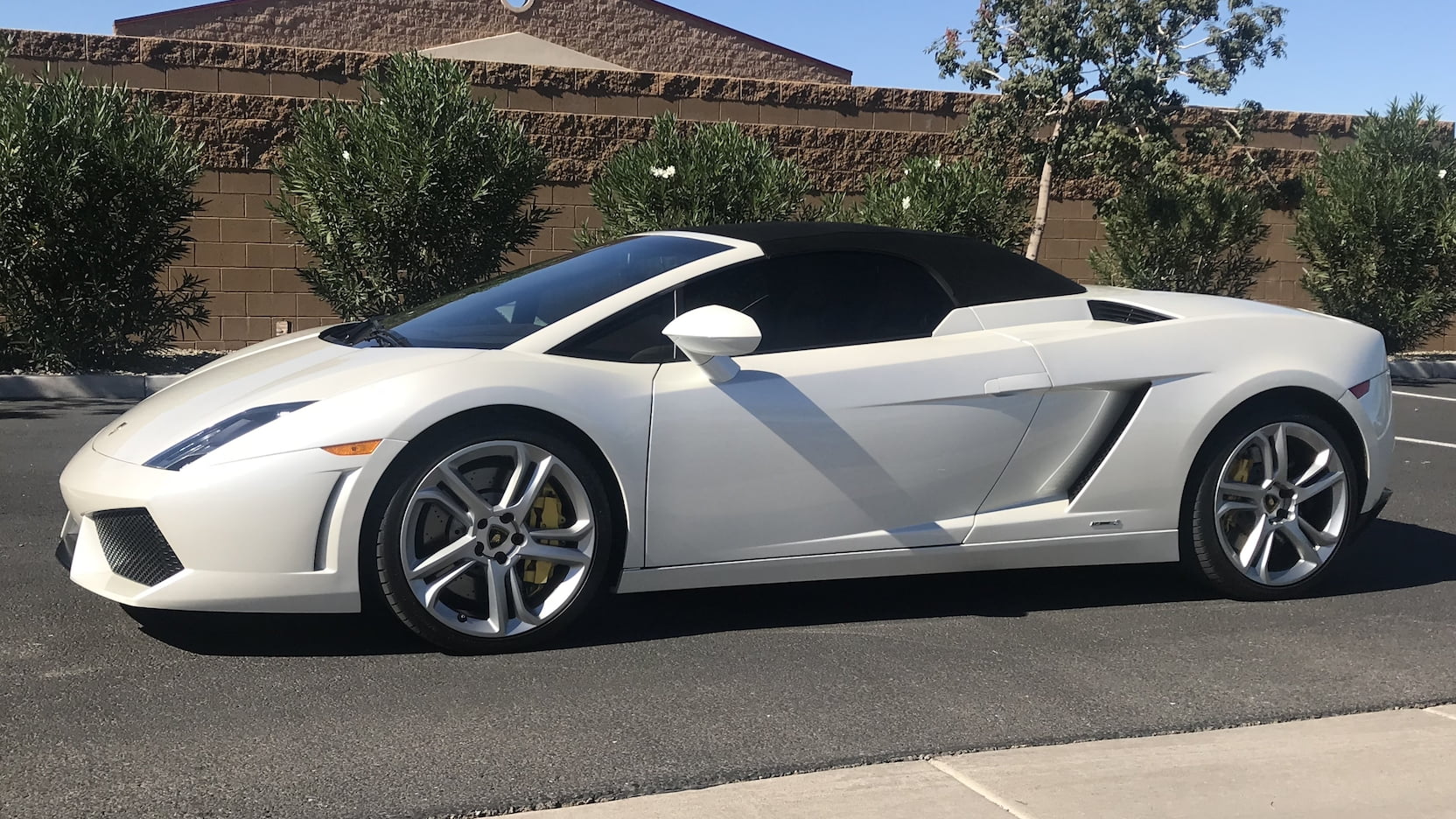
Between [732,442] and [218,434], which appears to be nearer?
[218,434]

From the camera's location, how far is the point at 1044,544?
4.63 meters

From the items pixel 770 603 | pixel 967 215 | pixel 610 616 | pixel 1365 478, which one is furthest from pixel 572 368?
pixel 967 215

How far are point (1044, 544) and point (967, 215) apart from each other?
33.9ft

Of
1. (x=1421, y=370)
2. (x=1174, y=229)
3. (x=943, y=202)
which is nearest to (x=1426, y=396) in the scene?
(x=1421, y=370)

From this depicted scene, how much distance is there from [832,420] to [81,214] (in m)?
8.81

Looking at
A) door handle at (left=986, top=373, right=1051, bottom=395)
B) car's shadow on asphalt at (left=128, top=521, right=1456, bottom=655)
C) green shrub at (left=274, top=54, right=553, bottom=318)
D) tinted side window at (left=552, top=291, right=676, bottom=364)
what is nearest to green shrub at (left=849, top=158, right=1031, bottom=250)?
green shrub at (left=274, top=54, right=553, bottom=318)

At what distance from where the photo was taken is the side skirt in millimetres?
4230

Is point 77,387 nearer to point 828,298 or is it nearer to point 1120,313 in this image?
point 828,298

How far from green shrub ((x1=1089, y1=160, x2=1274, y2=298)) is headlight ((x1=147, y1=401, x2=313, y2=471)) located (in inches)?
554

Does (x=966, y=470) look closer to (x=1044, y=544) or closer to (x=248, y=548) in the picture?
(x=1044, y=544)

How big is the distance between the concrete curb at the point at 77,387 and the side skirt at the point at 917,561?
25.7 ft

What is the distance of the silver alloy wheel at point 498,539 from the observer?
12.8 ft

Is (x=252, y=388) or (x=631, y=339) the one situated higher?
(x=631, y=339)

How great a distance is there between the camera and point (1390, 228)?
16156 millimetres
